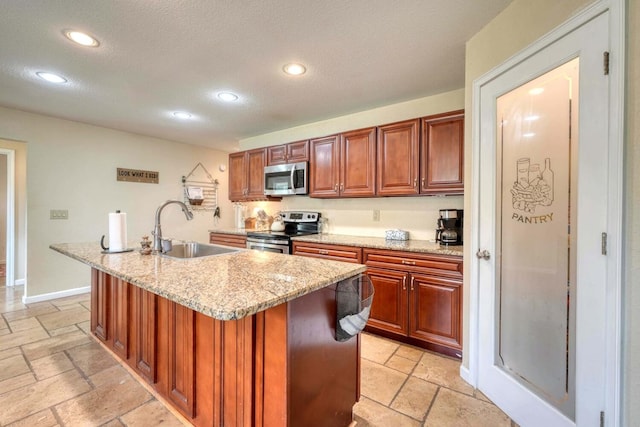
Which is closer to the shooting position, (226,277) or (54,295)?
(226,277)

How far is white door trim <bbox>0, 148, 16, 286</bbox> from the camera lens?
12.5 ft

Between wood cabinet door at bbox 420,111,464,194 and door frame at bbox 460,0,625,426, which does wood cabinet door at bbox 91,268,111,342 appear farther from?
door frame at bbox 460,0,625,426

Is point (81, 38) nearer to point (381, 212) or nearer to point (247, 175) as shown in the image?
point (247, 175)

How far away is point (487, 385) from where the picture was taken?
1.83 metres

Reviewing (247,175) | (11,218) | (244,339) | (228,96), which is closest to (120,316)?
(244,339)

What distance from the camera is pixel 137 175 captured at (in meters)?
4.48

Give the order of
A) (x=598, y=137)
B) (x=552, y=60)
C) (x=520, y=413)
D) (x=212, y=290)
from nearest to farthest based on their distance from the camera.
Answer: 1. (x=212, y=290)
2. (x=598, y=137)
3. (x=552, y=60)
4. (x=520, y=413)

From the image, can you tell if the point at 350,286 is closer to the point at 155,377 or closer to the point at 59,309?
the point at 155,377

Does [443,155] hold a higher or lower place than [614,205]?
higher

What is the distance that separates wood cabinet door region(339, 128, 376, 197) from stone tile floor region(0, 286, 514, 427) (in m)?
1.56

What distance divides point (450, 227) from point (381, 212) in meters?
0.83

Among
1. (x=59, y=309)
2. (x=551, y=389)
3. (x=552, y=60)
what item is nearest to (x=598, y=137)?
(x=552, y=60)

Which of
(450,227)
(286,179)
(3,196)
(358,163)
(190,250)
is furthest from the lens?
(3,196)

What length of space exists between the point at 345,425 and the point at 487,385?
1.03 m
